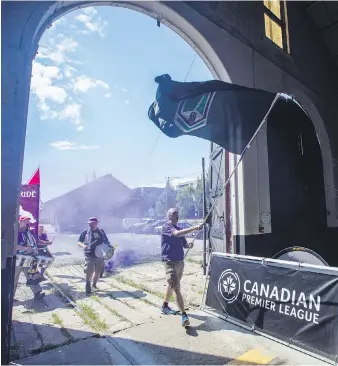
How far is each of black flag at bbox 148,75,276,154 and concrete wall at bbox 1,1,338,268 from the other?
4.03 ft

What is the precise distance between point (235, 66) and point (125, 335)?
516cm

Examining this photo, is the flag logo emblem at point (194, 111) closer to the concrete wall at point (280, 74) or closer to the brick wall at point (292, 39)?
the concrete wall at point (280, 74)

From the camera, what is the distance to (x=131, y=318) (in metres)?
4.16

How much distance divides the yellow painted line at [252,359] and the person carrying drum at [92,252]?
3.54 metres

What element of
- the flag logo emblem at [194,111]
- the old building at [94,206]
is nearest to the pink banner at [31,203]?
the flag logo emblem at [194,111]

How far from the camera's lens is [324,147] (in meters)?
7.28

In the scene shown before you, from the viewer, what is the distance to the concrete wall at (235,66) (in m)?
3.02

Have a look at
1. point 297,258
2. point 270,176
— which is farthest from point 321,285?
point 270,176

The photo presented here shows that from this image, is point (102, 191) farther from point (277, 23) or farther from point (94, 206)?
point (277, 23)

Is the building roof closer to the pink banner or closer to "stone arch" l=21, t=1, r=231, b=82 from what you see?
the pink banner

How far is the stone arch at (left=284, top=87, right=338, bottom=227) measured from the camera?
23.0ft

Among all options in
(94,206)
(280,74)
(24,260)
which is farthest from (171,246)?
(94,206)

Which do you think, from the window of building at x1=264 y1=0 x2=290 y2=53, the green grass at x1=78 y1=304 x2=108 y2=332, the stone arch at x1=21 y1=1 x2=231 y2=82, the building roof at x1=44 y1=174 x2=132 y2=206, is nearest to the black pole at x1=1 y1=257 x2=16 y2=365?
the green grass at x1=78 y1=304 x2=108 y2=332

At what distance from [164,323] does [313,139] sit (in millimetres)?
5704
